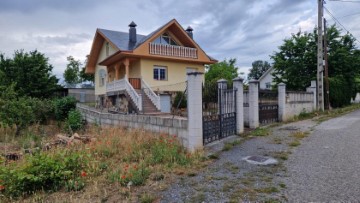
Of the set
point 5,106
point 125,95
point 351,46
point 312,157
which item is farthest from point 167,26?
point 351,46

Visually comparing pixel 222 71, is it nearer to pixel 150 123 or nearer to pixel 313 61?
pixel 313 61

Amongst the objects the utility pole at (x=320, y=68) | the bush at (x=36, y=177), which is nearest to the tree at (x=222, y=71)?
the utility pole at (x=320, y=68)

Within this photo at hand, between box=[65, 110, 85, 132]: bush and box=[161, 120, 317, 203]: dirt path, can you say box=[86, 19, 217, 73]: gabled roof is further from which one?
box=[161, 120, 317, 203]: dirt path

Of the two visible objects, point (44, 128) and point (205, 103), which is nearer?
point (205, 103)

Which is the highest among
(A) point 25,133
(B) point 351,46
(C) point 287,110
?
(B) point 351,46

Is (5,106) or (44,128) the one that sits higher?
(5,106)

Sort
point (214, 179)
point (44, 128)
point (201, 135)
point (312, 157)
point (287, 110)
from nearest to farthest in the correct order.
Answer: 1. point (214, 179)
2. point (312, 157)
3. point (201, 135)
4. point (287, 110)
5. point (44, 128)

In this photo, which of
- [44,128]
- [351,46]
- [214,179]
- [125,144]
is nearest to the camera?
[214,179]

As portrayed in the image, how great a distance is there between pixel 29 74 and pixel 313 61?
25.7 meters

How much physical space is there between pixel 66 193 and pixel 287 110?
11856 mm

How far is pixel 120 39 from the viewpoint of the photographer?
21.0 metres

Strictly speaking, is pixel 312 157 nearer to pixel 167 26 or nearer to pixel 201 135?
pixel 201 135

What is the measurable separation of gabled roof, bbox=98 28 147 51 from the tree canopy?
43.7ft

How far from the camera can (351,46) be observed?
22.9 meters
